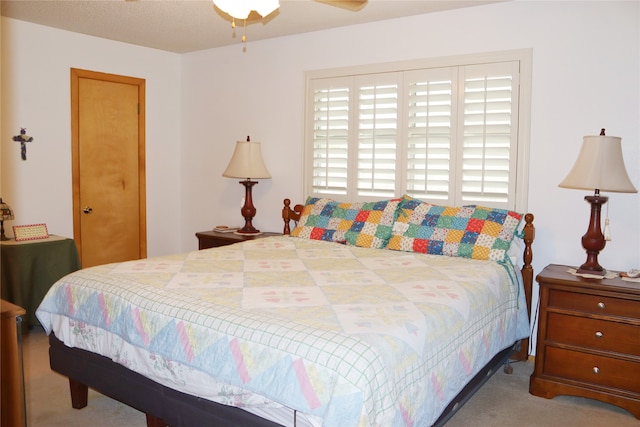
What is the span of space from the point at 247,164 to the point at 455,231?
6.16ft

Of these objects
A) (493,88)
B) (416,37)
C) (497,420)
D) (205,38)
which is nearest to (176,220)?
(205,38)

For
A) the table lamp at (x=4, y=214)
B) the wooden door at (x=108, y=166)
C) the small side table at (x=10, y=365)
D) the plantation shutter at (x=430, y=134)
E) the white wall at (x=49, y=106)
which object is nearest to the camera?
the small side table at (x=10, y=365)

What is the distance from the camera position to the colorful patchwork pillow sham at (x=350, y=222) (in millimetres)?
3512

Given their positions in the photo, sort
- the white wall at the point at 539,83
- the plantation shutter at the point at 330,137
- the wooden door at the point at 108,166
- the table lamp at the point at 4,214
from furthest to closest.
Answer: the wooden door at the point at 108,166 → the plantation shutter at the point at 330,137 → the table lamp at the point at 4,214 → the white wall at the point at 539,83

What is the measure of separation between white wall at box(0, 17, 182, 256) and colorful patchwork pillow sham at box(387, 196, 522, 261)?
279cm

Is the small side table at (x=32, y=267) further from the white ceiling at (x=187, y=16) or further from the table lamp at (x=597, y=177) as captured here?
the table lamp at (x=597, y=177)

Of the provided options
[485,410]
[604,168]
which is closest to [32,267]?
[485,410]

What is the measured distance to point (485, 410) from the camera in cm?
273

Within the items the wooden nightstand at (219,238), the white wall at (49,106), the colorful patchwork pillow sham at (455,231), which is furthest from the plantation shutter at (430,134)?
the white wall at (49,106)

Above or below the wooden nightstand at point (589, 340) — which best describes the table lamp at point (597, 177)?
above

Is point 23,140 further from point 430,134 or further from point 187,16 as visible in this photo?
point 430,134

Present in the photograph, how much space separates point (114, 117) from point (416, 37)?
2782 millimetres

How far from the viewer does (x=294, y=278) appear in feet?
8.49

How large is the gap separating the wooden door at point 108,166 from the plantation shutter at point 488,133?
3036 millimetres
